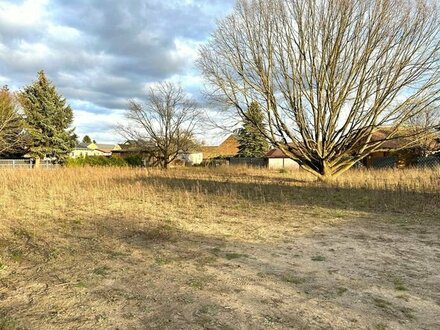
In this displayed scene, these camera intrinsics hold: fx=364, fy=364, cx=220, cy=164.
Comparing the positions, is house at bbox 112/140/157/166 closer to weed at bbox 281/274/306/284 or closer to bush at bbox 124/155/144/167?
bush at bbox 124/155/144/167

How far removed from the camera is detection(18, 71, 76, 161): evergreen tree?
32.2 metres

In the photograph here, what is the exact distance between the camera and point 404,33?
44.5 ft

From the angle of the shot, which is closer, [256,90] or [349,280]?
[349,280]

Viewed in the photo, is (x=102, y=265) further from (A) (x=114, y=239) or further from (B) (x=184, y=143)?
(B) (x=184, y=143)

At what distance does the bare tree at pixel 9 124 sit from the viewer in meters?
30.9

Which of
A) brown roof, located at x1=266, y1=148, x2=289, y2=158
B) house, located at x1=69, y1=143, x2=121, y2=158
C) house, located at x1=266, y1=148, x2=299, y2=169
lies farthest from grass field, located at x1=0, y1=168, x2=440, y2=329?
house, located at x1=69, y1=143, x2=121, y2=158

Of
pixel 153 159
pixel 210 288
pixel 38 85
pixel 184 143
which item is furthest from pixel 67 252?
pixel 153 159

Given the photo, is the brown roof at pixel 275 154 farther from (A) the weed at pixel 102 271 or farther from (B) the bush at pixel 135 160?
(A) the weed at pixel 102 271

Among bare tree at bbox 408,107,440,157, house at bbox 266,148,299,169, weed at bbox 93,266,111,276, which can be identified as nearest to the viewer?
weed at bbox 93,266,111,276

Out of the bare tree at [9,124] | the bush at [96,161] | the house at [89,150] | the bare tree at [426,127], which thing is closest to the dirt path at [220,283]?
the bare tree at [426,127]

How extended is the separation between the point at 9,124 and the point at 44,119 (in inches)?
114

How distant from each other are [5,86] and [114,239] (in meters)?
38.3

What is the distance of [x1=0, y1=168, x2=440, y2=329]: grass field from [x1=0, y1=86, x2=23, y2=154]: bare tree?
25.8m

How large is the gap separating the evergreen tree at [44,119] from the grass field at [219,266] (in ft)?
84.9
